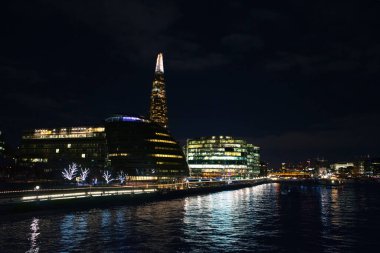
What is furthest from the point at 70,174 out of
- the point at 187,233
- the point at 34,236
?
the point at 187,233

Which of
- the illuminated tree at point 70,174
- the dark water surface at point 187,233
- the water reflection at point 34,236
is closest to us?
the water reflection at point 34,236

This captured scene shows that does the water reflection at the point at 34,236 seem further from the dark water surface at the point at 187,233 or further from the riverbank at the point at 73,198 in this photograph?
the riverbank at the point at 73,198

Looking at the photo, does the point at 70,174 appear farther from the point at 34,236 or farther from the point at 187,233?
the point at 187,233

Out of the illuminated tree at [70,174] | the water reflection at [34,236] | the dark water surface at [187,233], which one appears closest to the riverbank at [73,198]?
the dark water surface at [187,233]

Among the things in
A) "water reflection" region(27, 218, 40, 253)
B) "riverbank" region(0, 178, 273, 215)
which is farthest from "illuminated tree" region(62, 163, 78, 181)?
"water reflection" region(27, 218, 40, 253)

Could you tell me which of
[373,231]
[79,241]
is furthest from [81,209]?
[373,231]

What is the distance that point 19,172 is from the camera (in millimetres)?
173250

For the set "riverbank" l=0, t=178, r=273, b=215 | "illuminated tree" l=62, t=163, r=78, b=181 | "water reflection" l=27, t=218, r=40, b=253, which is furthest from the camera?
"illuminated tree" l=62, t=163, r=78, b=181

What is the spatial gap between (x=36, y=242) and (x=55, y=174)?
14460 cm

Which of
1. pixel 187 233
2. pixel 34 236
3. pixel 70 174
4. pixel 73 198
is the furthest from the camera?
pixel 70 174

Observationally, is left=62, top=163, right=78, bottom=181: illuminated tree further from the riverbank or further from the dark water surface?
the dark water surface

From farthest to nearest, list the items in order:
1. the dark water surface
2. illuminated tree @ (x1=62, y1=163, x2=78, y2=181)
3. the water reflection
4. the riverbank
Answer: illuminated tree @ (x1=62, y1=163, x2=78, y2=181) → the riverbank → the dark water surface → the water reflection

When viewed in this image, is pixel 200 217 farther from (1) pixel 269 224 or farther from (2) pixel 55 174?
(2) pixel 55 174

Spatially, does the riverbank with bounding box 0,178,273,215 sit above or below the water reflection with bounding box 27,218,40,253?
above
